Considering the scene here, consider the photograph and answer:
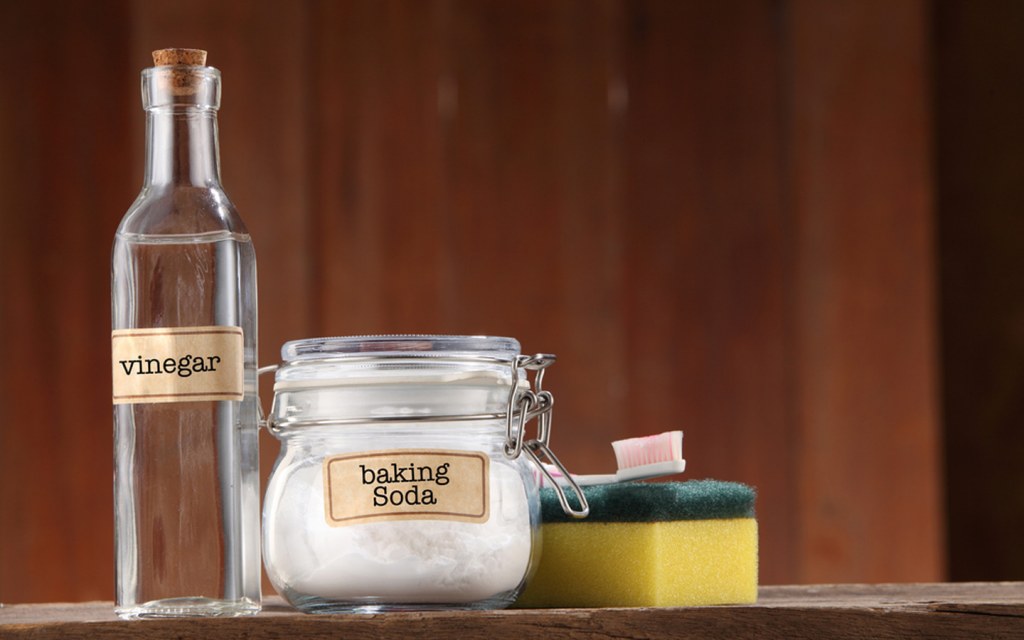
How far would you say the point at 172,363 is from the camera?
0.50m

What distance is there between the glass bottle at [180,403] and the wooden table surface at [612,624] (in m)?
0.02

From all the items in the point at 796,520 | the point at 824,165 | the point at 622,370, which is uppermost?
the point at 824,165

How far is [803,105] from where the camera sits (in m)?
1.44

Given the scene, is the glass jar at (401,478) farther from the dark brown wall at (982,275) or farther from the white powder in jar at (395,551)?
the dark brown wall at (982,275)

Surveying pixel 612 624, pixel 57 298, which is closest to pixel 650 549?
pixel 612 624

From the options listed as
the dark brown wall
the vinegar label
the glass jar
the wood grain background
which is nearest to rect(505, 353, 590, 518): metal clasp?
the glass jar

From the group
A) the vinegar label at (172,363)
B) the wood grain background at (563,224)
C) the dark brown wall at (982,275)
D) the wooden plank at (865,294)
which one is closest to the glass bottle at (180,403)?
the vinegar label at (172,363)

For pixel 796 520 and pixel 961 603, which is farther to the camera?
pixel 796 520

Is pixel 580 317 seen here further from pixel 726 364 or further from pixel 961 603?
pixel 961 603

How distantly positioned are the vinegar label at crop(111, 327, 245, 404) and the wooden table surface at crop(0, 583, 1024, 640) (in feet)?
0.26

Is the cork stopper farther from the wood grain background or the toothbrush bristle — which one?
the wood grain background

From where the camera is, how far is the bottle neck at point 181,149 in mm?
518

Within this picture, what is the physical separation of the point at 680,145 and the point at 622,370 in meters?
0.24

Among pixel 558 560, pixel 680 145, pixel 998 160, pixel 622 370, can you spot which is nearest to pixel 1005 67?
pixel 998 160
